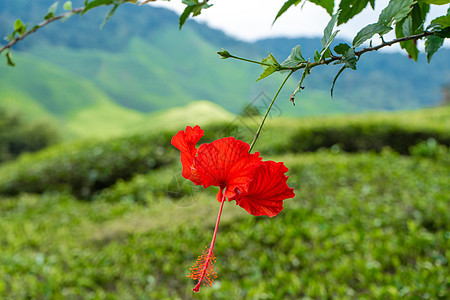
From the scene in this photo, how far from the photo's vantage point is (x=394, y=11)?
16.3 inches

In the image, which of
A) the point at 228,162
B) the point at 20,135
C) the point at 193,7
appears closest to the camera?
the point at 228,162

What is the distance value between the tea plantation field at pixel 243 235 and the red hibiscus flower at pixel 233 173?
4.34 feet

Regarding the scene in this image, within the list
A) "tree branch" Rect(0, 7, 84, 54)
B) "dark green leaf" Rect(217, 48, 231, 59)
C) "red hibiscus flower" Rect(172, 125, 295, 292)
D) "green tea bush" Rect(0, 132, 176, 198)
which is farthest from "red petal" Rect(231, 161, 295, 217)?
"green tea bush" Rect(0, 132, 176, 198)

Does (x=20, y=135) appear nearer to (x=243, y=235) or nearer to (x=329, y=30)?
(x=243, y=235)

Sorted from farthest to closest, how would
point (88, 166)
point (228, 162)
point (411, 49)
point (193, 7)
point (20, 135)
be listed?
point (20, 135), point (88, 166), point (411, 49), point (193, 7), point (228, 162)

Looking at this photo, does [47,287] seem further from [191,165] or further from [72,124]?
[72,124]

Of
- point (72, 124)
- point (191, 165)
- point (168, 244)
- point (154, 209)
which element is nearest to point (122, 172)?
point (154, 209)

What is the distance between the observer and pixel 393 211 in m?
2.47

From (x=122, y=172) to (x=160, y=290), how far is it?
8.18ft

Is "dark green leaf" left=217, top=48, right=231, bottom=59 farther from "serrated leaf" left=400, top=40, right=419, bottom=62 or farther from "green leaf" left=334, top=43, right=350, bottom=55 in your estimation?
"serrated leaf" left=400, top=40, right=419, bottom=62

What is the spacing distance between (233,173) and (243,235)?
212 centimetres

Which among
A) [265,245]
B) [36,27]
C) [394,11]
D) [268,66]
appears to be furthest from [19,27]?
[265,245]

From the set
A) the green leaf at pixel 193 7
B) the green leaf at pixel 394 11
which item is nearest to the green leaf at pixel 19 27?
the green leaf at pixel 193 7

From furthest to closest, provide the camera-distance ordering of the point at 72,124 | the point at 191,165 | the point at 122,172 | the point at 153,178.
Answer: the point at 72,124 → the point at 122,172 → the point at 153,178 → the point at 191,165
